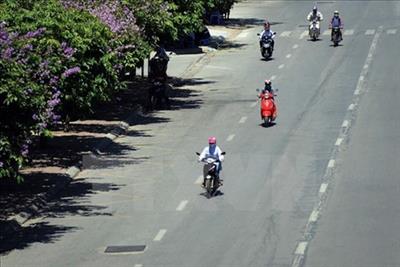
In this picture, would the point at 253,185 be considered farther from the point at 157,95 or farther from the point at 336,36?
the point at 336,36

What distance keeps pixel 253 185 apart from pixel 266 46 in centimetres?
2720

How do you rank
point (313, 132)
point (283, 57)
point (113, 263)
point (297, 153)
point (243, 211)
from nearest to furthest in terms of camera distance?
1. point (113, 263)
2. point (243, 211)
3. point (297, 153)
4. point (313, 132)
5. point (283, 57)

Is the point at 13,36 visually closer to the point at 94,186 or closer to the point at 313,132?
the point at 94,186

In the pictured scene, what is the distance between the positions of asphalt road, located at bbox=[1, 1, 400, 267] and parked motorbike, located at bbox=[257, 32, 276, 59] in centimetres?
402

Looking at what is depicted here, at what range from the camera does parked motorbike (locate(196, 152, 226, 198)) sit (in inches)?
1096

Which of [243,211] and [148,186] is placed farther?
[148,186]

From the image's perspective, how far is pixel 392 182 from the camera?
2891cm

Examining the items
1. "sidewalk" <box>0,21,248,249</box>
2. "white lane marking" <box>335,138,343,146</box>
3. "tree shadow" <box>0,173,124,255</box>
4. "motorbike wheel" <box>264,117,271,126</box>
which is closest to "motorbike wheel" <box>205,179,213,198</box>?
"tree shadow" <box>0,173,124,255</box>

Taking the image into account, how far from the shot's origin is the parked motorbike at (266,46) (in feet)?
181

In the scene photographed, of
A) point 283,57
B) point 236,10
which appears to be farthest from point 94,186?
point 236,10

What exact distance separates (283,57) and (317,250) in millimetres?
34564

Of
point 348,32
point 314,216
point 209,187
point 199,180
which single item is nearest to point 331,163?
point 199,180

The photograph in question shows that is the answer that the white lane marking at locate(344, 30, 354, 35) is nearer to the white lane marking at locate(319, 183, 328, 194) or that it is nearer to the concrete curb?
the concrete curb

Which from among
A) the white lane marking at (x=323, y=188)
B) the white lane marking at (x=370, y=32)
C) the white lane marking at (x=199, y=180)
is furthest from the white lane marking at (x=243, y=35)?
the white lane marking at (x=323, y=188)
